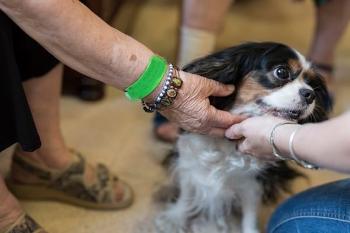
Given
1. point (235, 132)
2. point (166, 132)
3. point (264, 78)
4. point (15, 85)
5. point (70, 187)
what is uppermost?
point (264, 78)

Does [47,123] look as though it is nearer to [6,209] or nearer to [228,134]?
[6,209]

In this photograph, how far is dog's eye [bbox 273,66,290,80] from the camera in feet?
3.22

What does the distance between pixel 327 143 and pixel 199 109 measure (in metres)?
0.27

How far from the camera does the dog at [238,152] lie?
98 centimetres

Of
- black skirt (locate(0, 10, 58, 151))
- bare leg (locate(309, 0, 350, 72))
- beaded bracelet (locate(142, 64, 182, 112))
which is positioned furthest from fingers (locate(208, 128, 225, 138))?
bare leg (locate(309, 0, 350, 72))

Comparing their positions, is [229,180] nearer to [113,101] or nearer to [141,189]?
[141,189]

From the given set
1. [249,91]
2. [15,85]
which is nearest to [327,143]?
[249,91]

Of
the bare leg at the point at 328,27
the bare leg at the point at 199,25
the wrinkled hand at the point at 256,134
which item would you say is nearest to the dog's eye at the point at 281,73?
the wrinkled hand at the point at 256,134

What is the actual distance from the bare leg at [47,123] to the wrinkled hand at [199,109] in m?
0.30

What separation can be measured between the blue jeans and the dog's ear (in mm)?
267

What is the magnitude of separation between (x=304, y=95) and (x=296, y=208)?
0.22 metres

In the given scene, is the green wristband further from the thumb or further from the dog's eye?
the dog's eye

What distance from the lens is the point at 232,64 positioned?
1002 mm

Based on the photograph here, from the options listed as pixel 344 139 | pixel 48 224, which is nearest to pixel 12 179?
pixel 48 224
